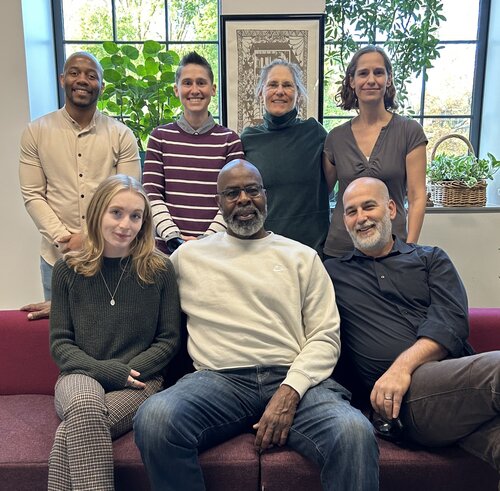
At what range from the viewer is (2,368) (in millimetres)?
2164

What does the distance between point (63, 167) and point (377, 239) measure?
1.41m

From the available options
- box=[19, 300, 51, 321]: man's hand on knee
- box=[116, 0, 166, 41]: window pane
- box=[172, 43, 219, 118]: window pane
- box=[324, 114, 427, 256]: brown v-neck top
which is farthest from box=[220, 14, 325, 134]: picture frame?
box=[19, 300, 51, 321]: man's hand on knee

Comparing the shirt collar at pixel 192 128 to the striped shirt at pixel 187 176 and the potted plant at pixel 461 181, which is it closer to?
the striped shirt at pixel 187 176

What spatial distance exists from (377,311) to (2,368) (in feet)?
5.10

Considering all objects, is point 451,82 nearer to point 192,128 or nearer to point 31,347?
point 192,128

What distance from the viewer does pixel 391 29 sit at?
3.64m

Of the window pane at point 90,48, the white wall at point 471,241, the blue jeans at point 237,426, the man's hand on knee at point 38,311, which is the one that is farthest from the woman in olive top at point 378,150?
the window pane at point 90,48

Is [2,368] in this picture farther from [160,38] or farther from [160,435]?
[160,38]

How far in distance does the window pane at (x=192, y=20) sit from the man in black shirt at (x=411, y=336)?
2231mm

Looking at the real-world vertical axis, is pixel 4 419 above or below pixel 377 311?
below

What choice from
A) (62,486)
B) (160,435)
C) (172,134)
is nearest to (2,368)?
(62,486)

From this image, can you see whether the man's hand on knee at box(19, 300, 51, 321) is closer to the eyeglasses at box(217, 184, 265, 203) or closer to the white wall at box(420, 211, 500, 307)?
the eyeglasses at box(217, 184, 265, 203)

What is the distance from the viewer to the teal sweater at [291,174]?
2.27 meters

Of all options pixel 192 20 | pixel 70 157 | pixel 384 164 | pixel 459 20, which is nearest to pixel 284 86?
pixel 384 164
